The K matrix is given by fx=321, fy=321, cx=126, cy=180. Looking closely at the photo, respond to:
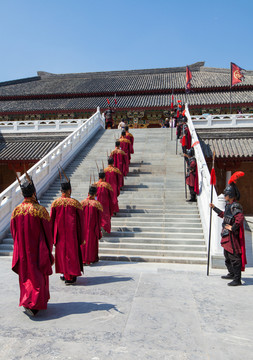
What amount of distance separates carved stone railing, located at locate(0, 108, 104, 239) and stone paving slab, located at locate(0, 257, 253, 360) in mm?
3479

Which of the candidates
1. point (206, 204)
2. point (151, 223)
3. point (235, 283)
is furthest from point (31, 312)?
point (206, 204)

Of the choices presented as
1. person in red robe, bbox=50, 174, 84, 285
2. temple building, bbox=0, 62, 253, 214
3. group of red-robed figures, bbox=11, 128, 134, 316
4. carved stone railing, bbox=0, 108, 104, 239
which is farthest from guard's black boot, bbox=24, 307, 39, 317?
temple building, bbox=0, 62, 253, 214

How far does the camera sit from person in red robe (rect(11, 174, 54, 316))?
394cm

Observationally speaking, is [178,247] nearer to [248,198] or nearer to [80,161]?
[80,161]

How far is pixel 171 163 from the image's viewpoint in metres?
13.2

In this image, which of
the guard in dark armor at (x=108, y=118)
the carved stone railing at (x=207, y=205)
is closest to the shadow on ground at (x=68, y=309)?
the carved stone railing at (x=207, y=205)

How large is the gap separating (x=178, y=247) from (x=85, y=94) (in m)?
21.1

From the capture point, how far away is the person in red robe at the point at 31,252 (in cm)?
394

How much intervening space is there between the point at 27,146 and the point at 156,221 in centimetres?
993

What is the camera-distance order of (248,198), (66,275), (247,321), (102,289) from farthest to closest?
(248,198) → (66,275) → (102,289) → (247,321)

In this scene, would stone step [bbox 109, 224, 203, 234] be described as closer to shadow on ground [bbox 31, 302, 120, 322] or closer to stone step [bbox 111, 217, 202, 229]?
stone step [bbox 111, 217, 202, 229]

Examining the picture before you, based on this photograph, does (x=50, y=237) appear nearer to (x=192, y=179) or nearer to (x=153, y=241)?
(x=153, y=241)

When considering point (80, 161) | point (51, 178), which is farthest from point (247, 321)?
point (80, 161)

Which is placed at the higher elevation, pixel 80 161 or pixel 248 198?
pixel 80 161
